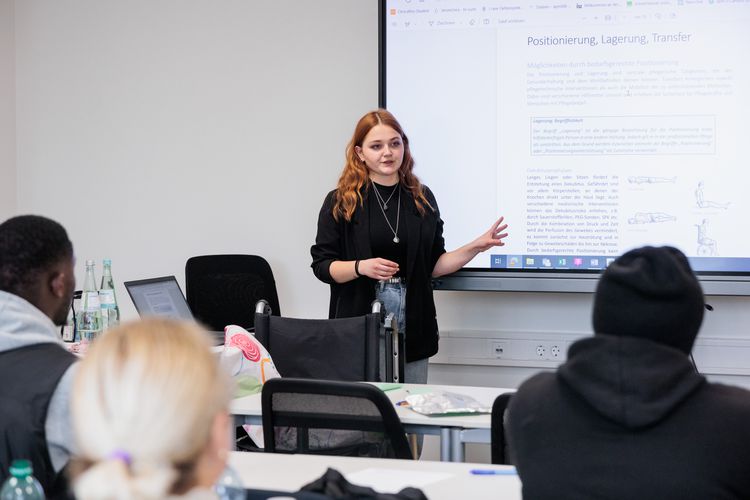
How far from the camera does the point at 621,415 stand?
131 centimetres

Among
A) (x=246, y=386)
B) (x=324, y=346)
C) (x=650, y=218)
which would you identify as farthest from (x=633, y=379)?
(x=650, y=218)

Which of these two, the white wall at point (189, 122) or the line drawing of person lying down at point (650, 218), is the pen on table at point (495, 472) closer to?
the line drawing of person lying down at point (650, 218)

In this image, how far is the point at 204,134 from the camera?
4516 millimetres

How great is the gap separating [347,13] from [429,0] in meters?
0.48

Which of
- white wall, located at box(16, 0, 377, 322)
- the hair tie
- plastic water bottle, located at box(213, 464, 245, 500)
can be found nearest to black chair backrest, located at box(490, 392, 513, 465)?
plastic water bottle, located at box(213, 464, 245, 500)

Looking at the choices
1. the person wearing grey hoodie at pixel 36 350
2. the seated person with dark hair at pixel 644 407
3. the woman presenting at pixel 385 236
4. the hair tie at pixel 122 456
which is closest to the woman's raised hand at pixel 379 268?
the woman presenting at pixel 385 236

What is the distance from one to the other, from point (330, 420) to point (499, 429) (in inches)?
17.2

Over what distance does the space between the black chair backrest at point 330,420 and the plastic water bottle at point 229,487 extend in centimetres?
74

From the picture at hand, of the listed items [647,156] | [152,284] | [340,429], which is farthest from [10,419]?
[647,156]

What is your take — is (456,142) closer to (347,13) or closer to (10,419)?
(347,13)

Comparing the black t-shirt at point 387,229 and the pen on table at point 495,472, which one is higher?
the black t-shirt at point 387,229

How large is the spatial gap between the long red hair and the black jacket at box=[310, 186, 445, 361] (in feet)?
0.09

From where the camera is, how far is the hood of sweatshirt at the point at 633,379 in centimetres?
130

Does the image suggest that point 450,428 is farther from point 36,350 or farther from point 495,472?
point 36,350
